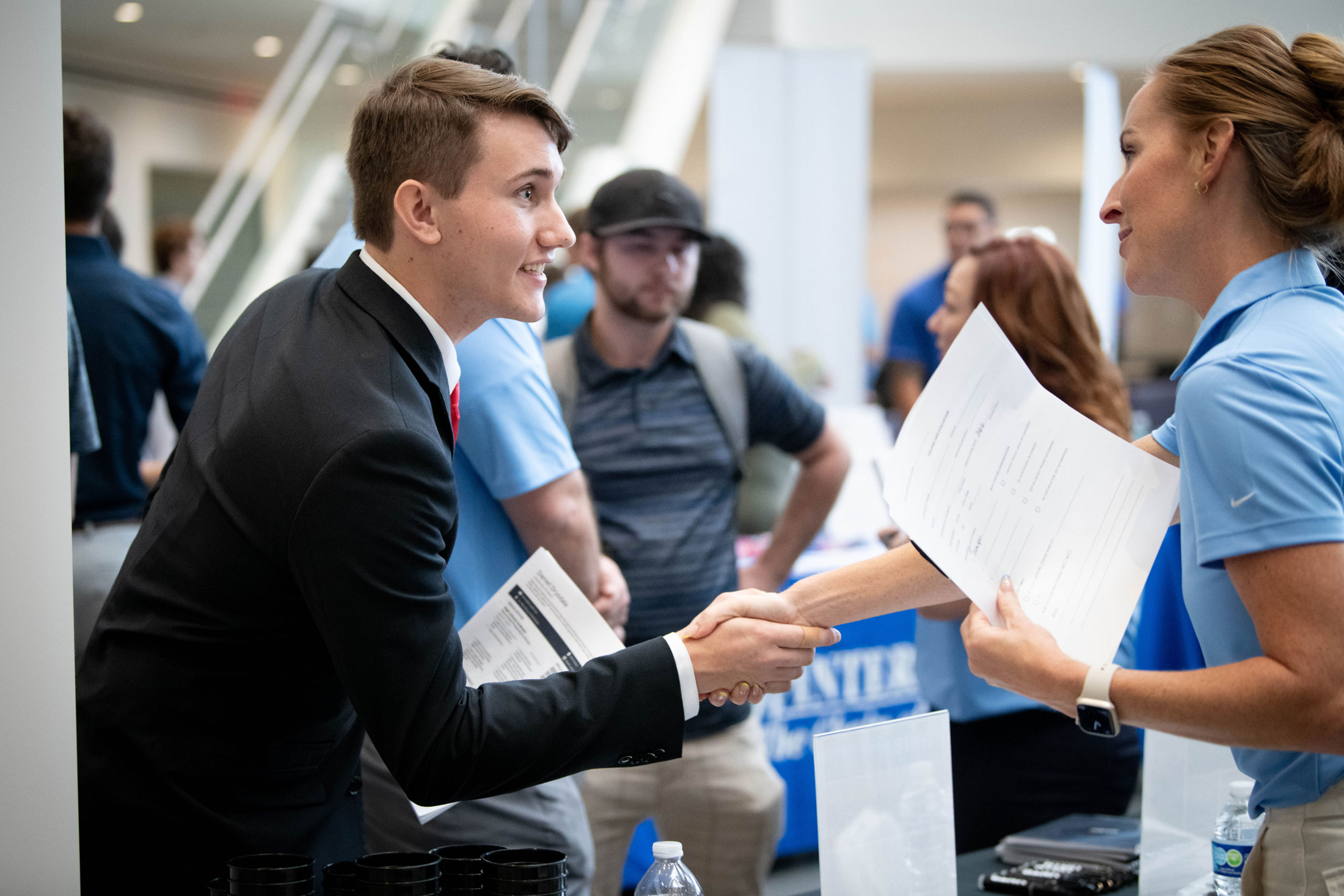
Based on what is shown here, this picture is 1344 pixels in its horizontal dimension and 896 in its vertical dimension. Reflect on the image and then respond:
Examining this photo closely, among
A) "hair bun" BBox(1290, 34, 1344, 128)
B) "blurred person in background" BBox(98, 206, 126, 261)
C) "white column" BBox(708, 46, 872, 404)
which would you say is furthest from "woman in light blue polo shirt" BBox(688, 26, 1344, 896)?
"white column" BBox(708, 46, 872, 404)

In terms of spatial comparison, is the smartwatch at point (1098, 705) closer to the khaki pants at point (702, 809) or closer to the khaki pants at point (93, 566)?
the khaki pants at point (702, 809)

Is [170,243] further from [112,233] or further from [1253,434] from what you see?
[1253,434]

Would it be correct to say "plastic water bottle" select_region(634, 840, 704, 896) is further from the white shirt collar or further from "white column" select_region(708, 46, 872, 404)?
"white column" select_region(708, 46, 872, 404)

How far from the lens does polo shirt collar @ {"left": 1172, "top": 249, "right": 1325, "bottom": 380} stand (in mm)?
1219

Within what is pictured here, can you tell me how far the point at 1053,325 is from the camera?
2.23 meters

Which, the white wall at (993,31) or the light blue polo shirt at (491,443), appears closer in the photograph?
the light blue polo shirt at (491,443)

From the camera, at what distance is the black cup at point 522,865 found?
1186 millimetres

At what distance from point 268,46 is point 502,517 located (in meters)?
7.60

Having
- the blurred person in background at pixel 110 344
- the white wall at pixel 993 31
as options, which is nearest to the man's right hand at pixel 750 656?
the blurred person in background at pixel 110 344

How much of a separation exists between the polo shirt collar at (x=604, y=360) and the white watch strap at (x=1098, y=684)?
1.63 m

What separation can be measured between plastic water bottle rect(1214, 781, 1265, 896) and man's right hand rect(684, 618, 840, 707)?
0.58 m

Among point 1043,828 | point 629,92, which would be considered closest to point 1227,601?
point 1043,828

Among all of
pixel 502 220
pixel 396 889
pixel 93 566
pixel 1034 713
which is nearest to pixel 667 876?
pixel 396 889

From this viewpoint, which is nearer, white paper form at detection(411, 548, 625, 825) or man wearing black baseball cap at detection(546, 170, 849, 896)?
white paper form at detection(411, 548, 625, 825)
